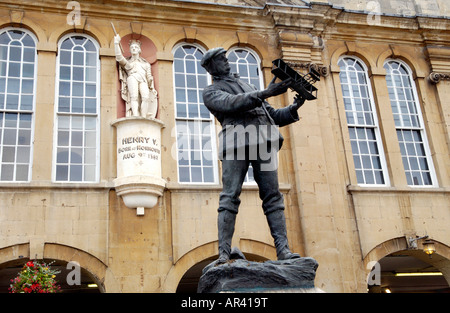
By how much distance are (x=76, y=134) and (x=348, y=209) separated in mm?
6915

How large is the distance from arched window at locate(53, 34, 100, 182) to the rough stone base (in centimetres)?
718

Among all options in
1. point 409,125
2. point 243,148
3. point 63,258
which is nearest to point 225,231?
point 243,148

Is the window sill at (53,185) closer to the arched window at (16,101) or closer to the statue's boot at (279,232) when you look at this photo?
the arched window at (16,101)

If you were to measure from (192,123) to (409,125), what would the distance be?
632 cm

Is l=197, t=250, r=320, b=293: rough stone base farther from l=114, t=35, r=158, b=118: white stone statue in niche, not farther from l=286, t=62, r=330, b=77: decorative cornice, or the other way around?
l=286, t=62, r=330, b=77: decorative cornice

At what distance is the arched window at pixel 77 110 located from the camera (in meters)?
11.3

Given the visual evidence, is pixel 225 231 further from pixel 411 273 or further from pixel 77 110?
pixel 411 273

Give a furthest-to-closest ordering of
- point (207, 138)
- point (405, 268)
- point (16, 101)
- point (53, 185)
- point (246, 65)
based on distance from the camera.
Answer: point (405, 268)
point (246, 65)
point (207, 138)
point (16, 101)
point (53, 185)

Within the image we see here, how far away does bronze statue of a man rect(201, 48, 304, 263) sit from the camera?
5.12m

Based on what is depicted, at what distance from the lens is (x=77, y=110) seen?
11820mm

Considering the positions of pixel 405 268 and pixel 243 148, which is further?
pixel 405 268

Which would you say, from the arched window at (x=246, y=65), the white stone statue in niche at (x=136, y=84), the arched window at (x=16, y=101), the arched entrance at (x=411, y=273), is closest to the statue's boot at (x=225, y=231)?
the white stone statue in niche at (x=136, y=84)

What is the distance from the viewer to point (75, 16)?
12375mm
